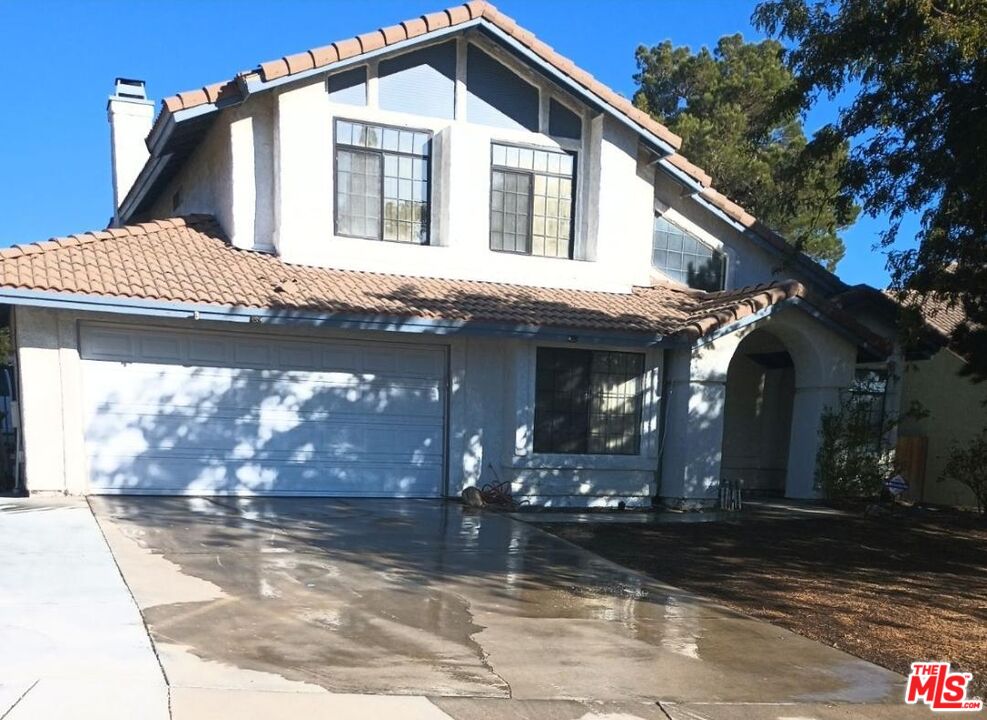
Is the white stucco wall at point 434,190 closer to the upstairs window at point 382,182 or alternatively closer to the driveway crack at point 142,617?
the upstairs window at point 382,182

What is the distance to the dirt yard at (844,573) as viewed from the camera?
636 cm

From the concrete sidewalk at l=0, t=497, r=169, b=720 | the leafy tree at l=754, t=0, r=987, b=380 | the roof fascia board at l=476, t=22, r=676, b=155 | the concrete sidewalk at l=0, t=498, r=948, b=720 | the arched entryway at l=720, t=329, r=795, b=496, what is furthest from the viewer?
Answer: the arched entryway at l=720, t=329, r=795, b=496

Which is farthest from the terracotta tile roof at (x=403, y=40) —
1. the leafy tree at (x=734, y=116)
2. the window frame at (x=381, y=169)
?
the leafy tree at (x=734, y=116)

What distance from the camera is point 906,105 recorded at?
31.8ft

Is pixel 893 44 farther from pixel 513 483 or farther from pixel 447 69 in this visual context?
pixel 513 483

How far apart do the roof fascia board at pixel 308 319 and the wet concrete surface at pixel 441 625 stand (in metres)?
2.50

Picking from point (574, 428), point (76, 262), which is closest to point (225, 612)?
point (76, 262)

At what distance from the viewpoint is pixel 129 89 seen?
17797 mm

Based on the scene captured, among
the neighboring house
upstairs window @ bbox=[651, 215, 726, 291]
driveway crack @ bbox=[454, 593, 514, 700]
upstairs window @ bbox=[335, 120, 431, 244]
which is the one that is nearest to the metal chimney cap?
the neighboring house

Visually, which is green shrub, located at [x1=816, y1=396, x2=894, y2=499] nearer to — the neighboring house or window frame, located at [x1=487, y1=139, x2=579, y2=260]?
the neighboring house

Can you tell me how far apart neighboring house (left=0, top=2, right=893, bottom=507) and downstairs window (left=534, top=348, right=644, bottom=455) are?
0.03 meters

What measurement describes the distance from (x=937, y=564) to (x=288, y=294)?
8.54m

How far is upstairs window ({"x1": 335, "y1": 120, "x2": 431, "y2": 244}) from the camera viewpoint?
12375 mm

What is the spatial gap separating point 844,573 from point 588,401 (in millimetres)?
4872
